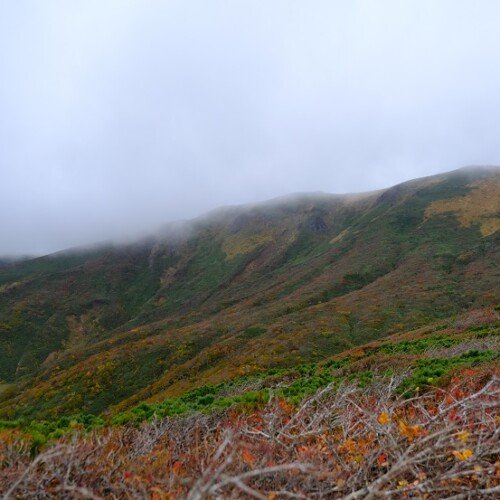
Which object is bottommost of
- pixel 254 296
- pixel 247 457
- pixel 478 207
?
pixel 254 296

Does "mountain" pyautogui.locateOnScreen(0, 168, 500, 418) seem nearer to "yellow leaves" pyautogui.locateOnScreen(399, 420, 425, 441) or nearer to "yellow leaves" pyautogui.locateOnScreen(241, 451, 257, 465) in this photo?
"yellow leaves" pyautogui.locateOnScreen(241, 451, 257, 465)

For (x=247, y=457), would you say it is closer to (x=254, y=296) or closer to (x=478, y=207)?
(x=254, y=296)

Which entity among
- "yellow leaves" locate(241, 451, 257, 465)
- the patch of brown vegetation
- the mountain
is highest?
"yellow leaves" locate(241, 451, 257, 465)

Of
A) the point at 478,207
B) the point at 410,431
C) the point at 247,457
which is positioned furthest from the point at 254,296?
the point at 410,431

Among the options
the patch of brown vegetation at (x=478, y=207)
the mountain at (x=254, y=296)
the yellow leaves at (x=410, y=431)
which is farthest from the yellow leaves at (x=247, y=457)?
the patch of brown vegetation at (x=478, y=207)

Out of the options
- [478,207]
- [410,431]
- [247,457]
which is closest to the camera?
[410,431]

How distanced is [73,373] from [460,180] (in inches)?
5165

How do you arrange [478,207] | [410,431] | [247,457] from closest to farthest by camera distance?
[410,431] → [247,457] → [478,207]

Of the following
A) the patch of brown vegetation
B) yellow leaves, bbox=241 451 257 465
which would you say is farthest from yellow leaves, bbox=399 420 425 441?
the patch of brown vegetation

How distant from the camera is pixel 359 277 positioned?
8969 cm

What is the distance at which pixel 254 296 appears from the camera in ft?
340

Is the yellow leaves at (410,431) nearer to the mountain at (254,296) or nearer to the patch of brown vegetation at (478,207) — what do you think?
the mountain at (254,296)

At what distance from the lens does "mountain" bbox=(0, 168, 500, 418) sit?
56.0 metres

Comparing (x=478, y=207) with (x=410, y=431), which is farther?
(x=478, y=207)
